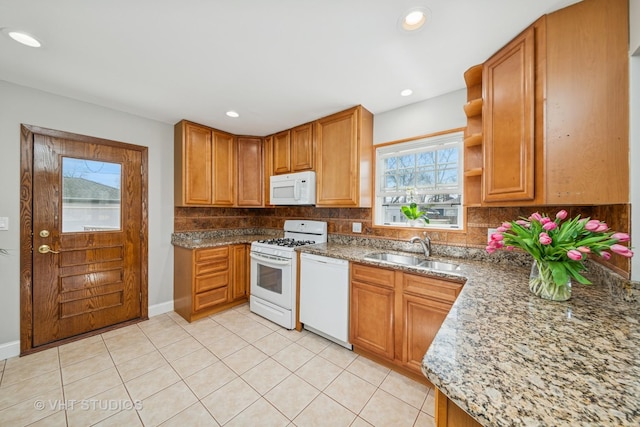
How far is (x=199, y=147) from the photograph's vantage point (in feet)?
9.92

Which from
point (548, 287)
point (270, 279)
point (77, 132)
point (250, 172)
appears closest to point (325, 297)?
point (270, 279)

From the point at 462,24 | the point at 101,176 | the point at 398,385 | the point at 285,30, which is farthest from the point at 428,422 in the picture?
the point at 101,176

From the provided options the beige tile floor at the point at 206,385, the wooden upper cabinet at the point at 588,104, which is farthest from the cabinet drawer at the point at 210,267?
the wooden upper cabinet at the point at 588,104

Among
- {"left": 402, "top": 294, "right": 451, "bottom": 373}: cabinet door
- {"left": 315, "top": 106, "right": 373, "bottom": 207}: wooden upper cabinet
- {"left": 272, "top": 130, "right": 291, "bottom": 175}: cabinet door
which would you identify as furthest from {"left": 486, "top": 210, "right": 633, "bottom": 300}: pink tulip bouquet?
{"left": 272, "top": 130, "right": 291, "bottom": 175}: cabinet door

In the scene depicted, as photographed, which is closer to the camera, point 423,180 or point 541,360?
point 541,360

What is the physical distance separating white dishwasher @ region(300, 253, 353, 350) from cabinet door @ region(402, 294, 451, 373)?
53 cm

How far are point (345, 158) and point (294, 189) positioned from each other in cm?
73

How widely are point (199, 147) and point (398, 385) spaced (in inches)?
129

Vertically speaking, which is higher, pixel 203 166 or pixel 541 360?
pixel 203 166

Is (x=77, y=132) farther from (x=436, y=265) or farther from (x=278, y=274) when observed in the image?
(x=436, y=265)

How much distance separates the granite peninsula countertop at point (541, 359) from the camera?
500 mm

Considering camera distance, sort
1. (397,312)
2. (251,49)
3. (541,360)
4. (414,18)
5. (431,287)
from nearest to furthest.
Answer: (541,360)
(414,18)
(251,49)
(431,287)
(397,312)

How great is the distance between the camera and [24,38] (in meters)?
1.50

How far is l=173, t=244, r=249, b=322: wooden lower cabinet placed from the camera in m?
2.76
